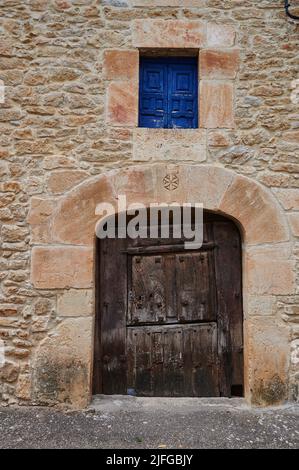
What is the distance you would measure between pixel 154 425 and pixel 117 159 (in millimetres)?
1980

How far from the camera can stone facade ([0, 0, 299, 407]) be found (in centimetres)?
287

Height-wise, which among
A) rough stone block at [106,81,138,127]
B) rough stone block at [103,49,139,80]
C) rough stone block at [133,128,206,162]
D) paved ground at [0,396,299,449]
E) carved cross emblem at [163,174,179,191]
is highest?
rough stone block at [103,49,139,80]

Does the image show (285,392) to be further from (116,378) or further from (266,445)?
(116,378)

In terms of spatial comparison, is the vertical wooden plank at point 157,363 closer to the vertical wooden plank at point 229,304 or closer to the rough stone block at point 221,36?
the vertical wooden plank at point 229,304

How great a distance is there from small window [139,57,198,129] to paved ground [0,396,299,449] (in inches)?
88.1

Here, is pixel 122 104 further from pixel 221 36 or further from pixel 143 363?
pixel 143 363

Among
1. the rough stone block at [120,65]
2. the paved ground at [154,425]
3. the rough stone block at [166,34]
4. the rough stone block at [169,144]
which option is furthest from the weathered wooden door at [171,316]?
the rough stone block at [166,34]

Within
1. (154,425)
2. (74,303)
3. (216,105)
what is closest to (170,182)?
(216,105)

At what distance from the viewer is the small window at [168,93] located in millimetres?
3123

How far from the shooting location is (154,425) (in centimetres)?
261

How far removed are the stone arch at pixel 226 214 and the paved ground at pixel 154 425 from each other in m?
0.21

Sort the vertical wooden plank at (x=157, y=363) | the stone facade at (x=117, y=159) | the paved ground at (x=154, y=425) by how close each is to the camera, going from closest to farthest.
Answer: the paved ground at (x=154, y=425), the stone facade at (x=117, y=159), the vertical wooden plank at (x=157, y=363)

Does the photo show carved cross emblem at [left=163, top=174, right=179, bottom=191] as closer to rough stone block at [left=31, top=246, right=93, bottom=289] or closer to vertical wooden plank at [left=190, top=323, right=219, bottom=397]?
rough stone block at [left=31, top=246, right=93, bottom=289]

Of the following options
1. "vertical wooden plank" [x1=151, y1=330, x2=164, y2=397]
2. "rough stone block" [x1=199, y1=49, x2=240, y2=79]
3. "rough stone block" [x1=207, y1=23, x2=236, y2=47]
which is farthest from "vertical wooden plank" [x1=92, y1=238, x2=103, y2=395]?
"rough stone block" [x1=207, y1=23, x2=236, y2=47]
